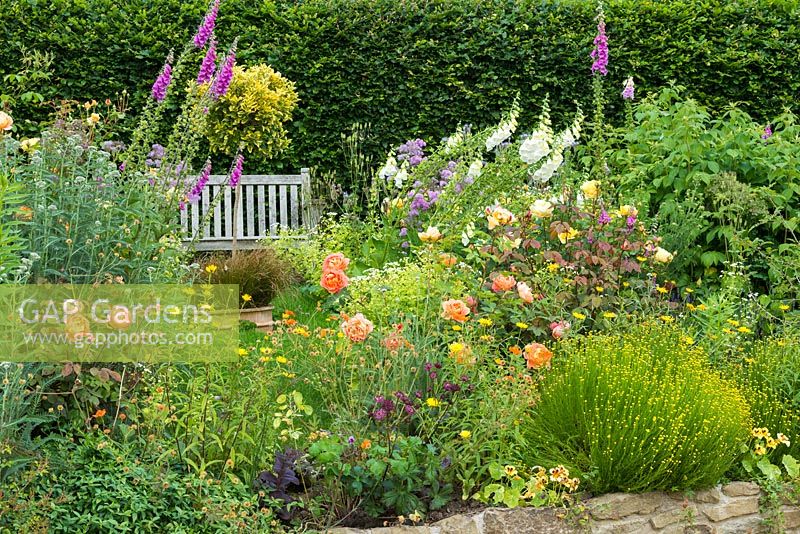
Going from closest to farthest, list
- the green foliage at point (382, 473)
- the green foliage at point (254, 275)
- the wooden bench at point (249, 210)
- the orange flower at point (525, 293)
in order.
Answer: the green foliage at point (382, 473), the orange flower at point (525, 293), the green foliage at point (254, 275), the wooden bench at point (249, 210)

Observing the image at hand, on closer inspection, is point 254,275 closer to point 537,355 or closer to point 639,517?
point 537,355

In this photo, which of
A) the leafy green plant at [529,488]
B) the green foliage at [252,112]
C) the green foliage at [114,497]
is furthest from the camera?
the green foliage at [252,112]

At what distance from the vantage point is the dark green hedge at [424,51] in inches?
347

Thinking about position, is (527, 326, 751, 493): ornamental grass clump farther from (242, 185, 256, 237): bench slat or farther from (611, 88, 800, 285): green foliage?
(242, 185, 256, 237): bench slat

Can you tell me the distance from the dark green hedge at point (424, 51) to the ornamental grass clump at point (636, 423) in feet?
18.8

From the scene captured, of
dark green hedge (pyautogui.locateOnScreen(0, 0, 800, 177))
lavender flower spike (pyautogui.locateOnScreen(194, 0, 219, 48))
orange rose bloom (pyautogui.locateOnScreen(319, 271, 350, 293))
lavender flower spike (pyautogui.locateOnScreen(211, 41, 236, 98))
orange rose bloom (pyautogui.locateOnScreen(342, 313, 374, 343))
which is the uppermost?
dark green hedge (pyautogui.locateOnScreen(0, 0, 800, 177))

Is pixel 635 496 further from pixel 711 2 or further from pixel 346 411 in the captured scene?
pixel 711 2

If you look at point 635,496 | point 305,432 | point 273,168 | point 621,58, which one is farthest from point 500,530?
point 621,58

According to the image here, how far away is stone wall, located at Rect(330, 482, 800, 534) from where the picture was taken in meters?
3.33

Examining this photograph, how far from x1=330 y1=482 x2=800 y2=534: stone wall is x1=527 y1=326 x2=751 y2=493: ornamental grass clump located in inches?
2.5

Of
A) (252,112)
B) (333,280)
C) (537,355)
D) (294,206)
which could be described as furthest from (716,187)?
(294,206)

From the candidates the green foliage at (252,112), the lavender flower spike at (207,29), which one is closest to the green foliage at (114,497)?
the lavender flower spike at (207,29)

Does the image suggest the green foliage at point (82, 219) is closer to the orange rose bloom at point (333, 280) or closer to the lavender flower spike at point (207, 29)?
the orange rose bloom at point (333, 280)

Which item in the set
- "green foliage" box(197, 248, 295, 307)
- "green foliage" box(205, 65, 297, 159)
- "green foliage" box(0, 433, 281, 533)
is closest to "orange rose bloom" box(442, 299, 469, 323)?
"green foliage" box(0, 433, 281, 533)
